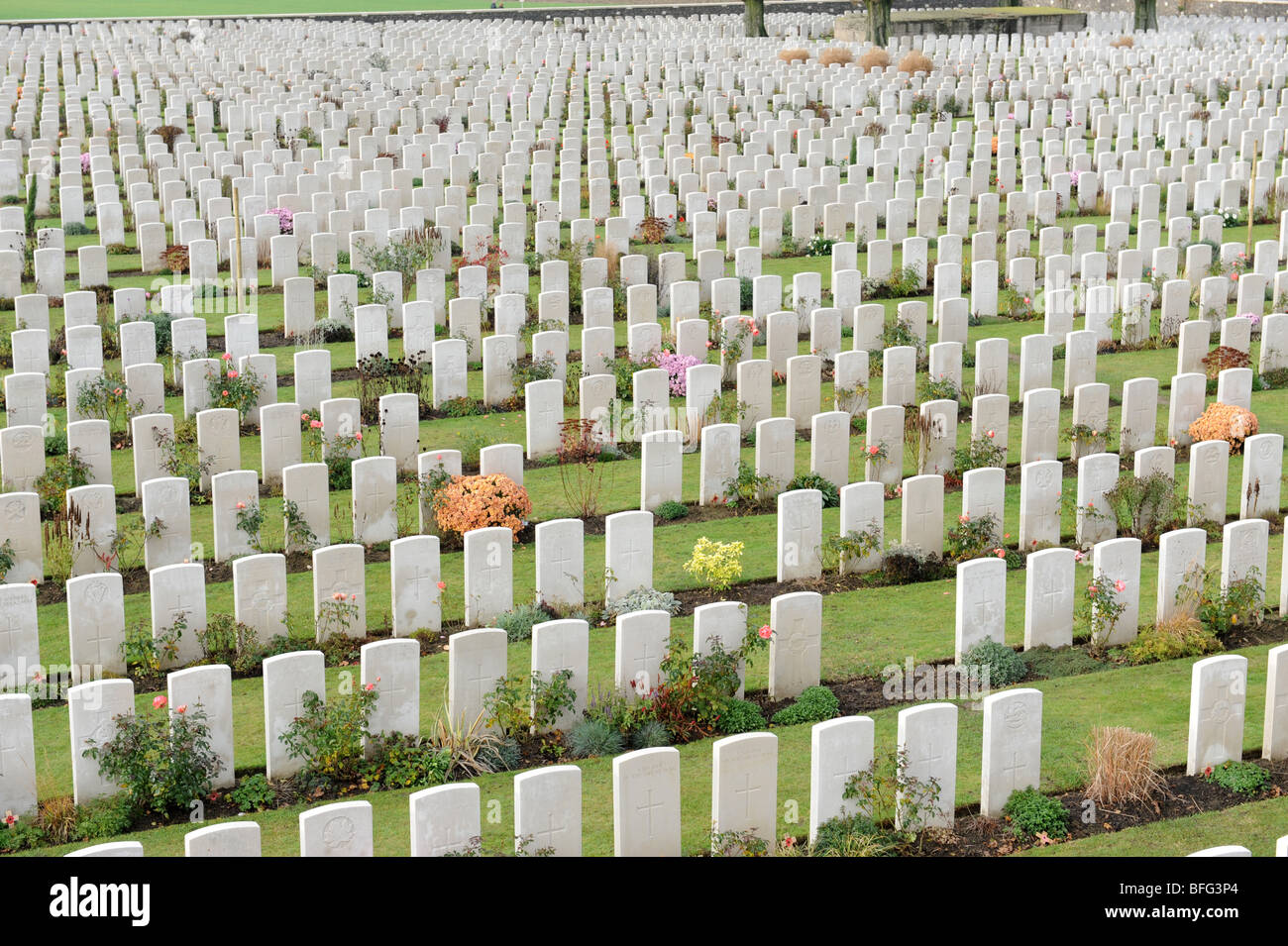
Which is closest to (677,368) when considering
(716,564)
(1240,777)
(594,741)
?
(716,564)

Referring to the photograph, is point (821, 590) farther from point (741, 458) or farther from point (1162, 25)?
point (1162, 25)

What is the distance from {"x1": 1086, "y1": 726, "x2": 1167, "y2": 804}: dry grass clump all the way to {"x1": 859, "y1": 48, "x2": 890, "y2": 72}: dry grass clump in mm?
29099

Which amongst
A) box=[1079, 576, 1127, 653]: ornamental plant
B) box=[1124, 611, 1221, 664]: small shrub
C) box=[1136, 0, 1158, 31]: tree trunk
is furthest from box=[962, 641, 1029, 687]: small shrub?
box=[1136, 0, 1158, 31]: tree trunk

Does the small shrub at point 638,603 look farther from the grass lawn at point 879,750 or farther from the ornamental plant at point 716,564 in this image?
the grass lawn at point 879,750

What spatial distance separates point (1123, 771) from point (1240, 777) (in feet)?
2.61

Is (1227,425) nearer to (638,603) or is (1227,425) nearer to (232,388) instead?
(638,603)

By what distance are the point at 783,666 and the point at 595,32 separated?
38.2m

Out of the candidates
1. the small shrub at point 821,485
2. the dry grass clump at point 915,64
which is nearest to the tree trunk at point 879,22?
the dry grass clump at point 915,64

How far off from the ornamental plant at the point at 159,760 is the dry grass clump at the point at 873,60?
98.7 feet

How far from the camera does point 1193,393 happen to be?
15.2 metres

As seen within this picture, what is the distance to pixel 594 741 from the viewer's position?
1006cm

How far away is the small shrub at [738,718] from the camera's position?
33.9 ft

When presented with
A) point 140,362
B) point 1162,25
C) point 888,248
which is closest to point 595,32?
point 1162,25

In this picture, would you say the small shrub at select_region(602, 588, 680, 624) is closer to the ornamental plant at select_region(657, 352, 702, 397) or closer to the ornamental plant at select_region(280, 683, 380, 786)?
the ornamental plant at select_region(280, 683, 380, 786)
